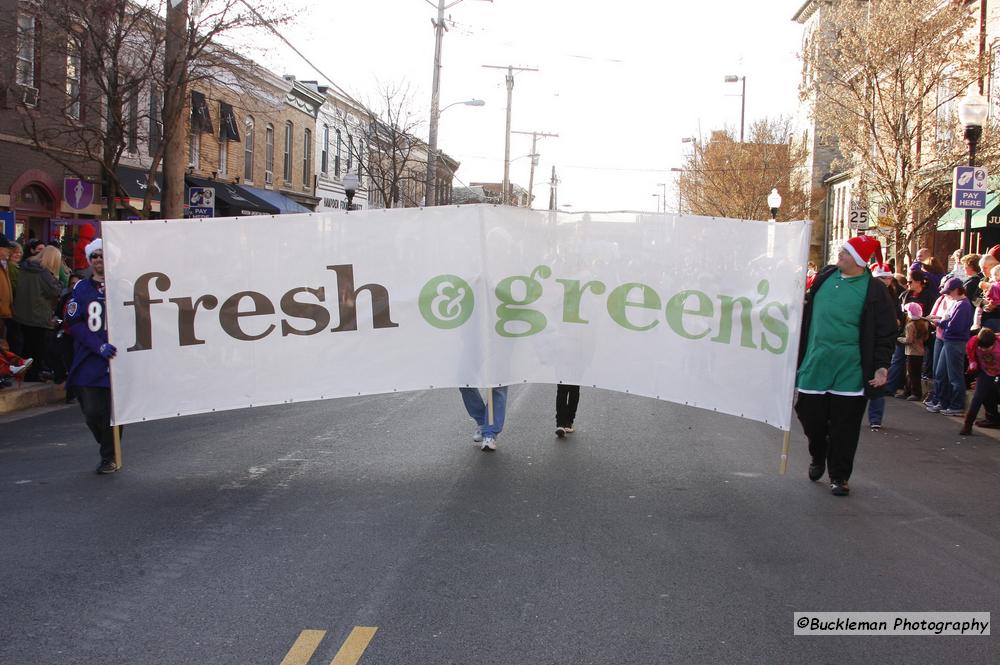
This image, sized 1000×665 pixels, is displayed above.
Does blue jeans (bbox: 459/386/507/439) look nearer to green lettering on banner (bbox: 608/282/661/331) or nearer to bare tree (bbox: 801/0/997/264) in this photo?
green lettering on banner (bbox: 608/282/661/331)

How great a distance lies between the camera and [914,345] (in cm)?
1335

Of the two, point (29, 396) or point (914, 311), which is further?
point (914, 311)

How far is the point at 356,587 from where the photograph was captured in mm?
5133

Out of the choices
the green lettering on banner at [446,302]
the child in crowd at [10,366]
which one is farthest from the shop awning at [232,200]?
the green lettering on banner at [446,302]

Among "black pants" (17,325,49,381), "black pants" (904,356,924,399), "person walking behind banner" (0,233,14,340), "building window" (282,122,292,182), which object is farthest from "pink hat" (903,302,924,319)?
"building window" (282,122,292,182)

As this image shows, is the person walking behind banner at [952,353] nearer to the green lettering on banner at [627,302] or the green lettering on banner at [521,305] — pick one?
the green lettering on banner at [627,302]

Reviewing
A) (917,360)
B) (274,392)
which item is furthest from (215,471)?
(917,360)

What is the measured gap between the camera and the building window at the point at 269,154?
36475 millimetres

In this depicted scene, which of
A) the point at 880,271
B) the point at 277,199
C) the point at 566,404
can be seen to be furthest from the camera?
the point at 277,199

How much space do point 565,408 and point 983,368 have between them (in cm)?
473

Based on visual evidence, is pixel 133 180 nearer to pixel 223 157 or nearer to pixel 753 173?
pixel 223 157

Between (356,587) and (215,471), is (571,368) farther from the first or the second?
(356,587)

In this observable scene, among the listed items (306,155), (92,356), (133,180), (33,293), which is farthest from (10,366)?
(306,155)

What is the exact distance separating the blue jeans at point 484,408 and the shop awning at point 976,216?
16.1 m
